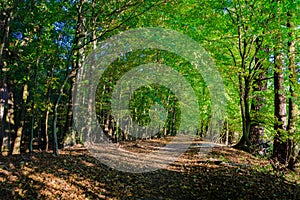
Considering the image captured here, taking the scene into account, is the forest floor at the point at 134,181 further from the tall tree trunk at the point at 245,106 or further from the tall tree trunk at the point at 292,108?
the tall tree trunk at the point at 245,106

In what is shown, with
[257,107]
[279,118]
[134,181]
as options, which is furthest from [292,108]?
[134,181]

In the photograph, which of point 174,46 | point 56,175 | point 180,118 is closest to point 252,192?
point 56,175

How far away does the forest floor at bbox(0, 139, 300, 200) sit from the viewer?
5.70 metres

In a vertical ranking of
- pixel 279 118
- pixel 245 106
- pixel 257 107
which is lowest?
pixel 279 118

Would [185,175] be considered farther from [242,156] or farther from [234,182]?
[242,156]

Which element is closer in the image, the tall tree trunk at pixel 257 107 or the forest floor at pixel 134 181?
the forest floor at pixel 134 181

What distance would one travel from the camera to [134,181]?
758 centimetres

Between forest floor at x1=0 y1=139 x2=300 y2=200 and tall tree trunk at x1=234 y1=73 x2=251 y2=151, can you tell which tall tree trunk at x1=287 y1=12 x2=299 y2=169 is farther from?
tall tree trunk at x1=234 y1=73 x2=251 y2=151

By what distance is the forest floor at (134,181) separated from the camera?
224 inches

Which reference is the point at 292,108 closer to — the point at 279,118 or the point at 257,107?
the point at 279,118

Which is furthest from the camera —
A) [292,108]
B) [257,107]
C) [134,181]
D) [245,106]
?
[257,107]

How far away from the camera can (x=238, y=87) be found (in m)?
11.4

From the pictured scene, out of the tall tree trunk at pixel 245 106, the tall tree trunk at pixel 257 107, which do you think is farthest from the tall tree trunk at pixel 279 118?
the tall tree trunk at pixel 245 106

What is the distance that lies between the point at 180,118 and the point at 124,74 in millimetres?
20989
